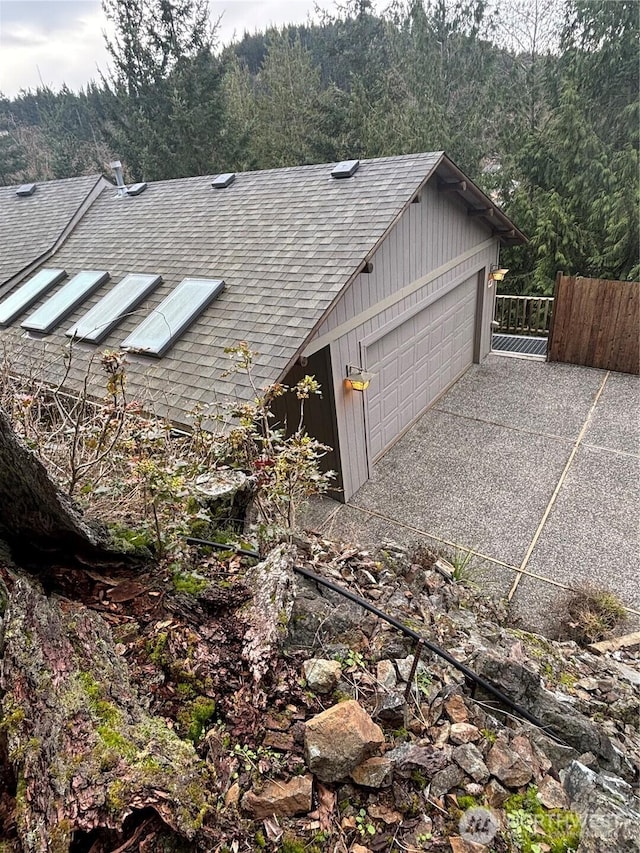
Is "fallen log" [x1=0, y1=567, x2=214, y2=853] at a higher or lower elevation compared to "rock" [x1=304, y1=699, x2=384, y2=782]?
higher

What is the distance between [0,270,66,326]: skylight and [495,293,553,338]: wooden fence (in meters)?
9.30

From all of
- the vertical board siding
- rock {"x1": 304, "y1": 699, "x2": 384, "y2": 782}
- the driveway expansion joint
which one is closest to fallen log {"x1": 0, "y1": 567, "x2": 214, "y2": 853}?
rock {"x1": 304, "y1": 699, "x2": 384, "y2": 782}

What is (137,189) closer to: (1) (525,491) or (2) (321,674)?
(1) (525,491)

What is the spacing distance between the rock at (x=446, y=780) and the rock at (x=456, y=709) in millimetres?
301

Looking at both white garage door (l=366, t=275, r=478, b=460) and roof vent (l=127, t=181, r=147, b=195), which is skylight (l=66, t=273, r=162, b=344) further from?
roof vent (l=127, t=181, r=147, b=195)

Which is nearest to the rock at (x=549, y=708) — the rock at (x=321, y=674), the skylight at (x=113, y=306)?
the rock at (x=321, y=674)

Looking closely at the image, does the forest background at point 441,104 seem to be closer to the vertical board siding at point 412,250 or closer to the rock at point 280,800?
the vertical board siding at point 412,250

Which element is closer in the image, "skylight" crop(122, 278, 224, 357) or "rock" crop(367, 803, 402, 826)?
"rock" crop(367, 803, 402, 826)

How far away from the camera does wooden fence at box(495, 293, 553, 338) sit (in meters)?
11.0

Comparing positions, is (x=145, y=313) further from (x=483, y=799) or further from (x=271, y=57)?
(x=271, y=57)

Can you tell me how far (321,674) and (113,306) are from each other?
5998 mm

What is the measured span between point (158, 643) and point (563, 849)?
64.7 inches

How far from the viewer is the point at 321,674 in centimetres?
211

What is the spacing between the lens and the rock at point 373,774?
1730 millimetres
